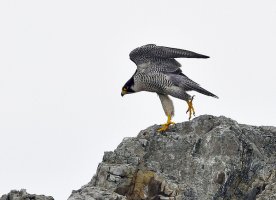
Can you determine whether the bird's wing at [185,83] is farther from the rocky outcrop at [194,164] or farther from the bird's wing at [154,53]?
the rocky outcrop at [194,164]

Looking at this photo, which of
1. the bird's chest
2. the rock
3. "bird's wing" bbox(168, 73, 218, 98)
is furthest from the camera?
the bird's chest

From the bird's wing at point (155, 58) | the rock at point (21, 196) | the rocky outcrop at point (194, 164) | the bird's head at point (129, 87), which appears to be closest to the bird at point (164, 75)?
the bird's wing at point (155, 58)

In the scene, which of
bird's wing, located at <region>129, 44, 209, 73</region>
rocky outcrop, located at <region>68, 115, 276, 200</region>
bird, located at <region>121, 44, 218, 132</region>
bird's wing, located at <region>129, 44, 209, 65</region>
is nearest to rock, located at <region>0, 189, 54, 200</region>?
rocky outcrop, located at <region>68, 115, 276, 200</region>

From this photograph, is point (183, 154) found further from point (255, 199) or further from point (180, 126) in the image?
point (255, 199)

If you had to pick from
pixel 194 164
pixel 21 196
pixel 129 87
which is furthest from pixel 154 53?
pixel 21 196

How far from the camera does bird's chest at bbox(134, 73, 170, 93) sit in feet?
84.9

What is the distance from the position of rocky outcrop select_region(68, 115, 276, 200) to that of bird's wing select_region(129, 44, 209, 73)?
9.12ft

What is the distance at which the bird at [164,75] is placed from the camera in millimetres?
25406

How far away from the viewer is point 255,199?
2053 centimetres

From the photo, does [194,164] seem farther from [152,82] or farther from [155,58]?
[155,58]

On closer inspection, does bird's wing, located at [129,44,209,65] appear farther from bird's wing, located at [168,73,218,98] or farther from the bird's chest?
A: bird's wing, located at [168,73,218,98]

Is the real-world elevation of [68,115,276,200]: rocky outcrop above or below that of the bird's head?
below

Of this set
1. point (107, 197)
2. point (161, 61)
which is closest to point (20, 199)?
point (107, 197)

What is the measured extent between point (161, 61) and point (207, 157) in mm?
4891
